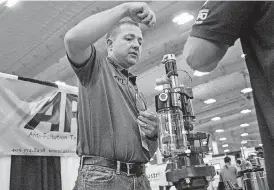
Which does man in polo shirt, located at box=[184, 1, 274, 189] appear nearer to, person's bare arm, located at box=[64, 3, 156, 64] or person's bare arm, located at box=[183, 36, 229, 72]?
person's bare arm, located at box=[183, 36, 229, 72]

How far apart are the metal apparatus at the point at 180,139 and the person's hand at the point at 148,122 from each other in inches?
4.0

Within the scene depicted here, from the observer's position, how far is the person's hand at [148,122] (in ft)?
4.66

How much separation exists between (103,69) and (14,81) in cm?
108

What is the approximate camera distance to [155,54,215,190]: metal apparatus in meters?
0.98

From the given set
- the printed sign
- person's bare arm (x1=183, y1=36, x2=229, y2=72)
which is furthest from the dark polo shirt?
the printed sign

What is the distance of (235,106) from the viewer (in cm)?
1138

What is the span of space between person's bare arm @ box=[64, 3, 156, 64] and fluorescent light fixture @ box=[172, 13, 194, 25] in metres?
3.51

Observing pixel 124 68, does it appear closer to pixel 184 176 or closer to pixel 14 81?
pixel 184 176

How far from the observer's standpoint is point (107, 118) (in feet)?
4.50

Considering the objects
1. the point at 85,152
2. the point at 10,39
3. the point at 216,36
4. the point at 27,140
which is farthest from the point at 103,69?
the point at 10,39

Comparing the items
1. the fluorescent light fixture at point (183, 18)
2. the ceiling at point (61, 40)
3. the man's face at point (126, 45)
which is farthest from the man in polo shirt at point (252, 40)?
the fluorescent light fixture at point (183, 18)

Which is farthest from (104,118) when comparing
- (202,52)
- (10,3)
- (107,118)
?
(10,3)

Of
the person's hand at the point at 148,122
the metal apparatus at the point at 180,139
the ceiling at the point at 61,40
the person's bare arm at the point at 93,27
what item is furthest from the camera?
the ceiling at the point at 61,40

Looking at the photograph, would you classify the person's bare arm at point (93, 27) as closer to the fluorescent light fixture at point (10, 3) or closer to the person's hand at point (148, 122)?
the person's hand at point (148, 122)
